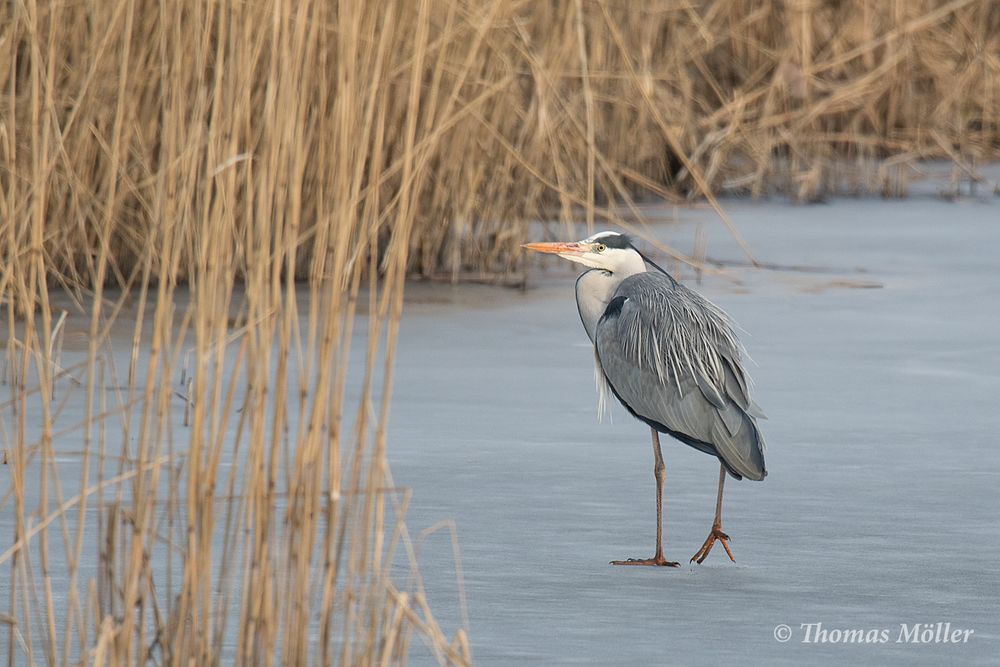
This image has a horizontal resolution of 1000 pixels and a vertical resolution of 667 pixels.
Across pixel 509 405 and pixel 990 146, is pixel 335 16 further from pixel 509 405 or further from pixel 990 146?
pixel 990 146

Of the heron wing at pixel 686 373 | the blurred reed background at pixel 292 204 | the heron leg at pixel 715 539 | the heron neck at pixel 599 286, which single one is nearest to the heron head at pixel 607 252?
the heron neck at pixel 599 286

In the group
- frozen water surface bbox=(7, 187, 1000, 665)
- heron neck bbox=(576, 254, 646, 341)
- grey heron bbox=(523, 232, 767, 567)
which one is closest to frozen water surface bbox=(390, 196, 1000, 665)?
frozen water surface bbox=(7, 187, 1000, 665)

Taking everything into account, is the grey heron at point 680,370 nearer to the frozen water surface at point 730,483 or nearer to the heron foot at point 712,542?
the heron foot at point 712,542

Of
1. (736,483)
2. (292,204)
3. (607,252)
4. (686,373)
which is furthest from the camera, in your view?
(736,483)

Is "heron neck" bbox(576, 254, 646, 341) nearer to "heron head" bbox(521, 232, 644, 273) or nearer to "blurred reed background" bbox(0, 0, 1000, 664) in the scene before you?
"heron head" bbox(521, 232, 644, 273)

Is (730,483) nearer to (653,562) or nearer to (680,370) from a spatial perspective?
(680,370)

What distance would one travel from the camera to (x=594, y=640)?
309 centimetres

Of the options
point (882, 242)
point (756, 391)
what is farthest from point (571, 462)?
point (882, 242)

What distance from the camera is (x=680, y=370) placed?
153 inches

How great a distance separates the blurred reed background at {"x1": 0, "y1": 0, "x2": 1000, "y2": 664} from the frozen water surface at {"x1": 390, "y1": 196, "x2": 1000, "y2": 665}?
8.3 inches

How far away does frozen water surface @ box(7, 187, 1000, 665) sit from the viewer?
321cm

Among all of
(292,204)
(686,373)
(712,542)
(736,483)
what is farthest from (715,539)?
(292,204)

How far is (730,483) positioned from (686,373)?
710 mm

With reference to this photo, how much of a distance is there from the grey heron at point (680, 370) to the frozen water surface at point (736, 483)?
0.21m
